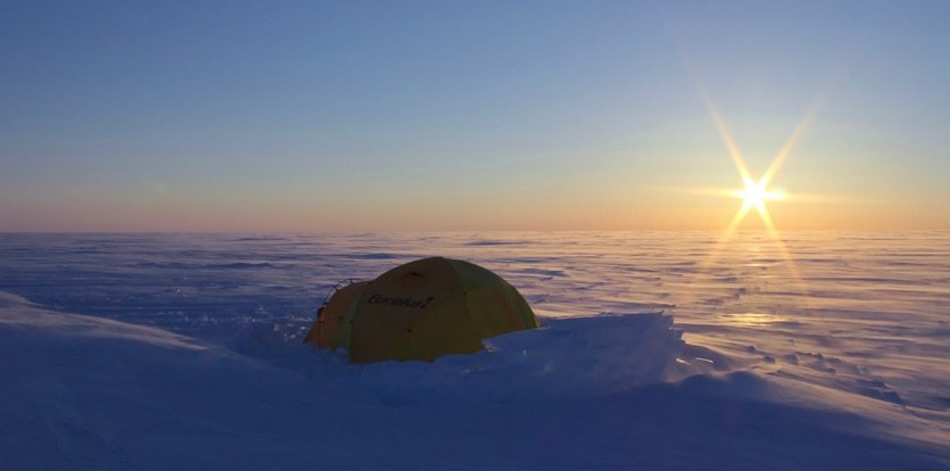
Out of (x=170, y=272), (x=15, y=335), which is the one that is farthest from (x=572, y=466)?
(x=170, y=272)

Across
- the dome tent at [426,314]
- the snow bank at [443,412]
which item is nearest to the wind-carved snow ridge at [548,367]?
the snow bank at [443,412]

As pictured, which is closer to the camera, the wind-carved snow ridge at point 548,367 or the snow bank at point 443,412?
the snow bank at point 443,412

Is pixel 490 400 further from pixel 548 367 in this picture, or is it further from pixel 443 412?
pixel 548 367

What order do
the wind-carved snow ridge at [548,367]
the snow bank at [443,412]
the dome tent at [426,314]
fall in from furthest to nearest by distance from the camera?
the dome tent at [426,314] < the wind-carved snow ridge at [548,367] < the snow bank at [443,412]

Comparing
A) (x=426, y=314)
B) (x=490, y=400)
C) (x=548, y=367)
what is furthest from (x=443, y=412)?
(x=426, y=314)

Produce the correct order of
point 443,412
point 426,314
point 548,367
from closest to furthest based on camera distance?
point 443,412 → point 548,367 → point 426,314

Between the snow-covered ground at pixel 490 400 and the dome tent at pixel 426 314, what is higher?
the dome tent at pixel 426 314

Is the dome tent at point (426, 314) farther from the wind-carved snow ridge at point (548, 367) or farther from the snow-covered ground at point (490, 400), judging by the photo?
the wind-carved snow ridge at point (548, 367)
